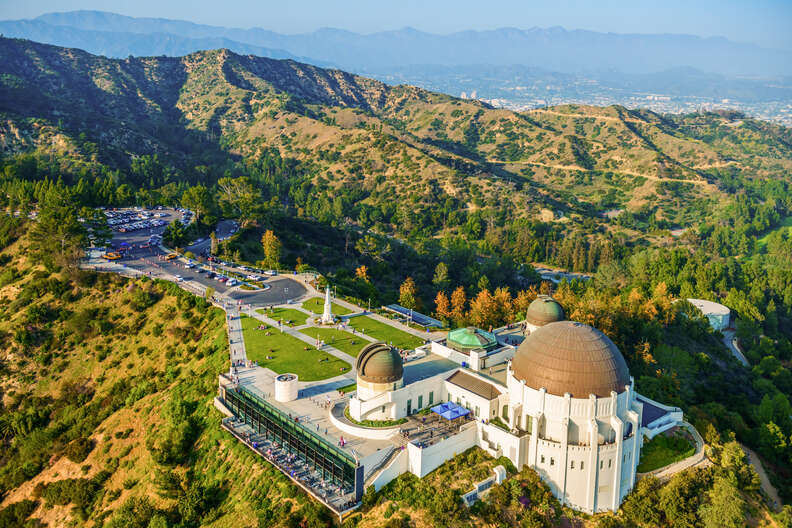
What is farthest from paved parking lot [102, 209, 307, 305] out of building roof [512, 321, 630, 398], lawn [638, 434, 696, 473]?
lawn [638, 434, 696, 473]

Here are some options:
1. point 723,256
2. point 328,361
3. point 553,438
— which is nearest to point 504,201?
point 723,256

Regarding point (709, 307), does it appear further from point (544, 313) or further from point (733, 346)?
point (544, 313)

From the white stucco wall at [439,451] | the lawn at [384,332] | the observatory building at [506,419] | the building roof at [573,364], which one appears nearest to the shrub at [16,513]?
the observatory building at [506,419]

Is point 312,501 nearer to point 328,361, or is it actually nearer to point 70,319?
point 328,361

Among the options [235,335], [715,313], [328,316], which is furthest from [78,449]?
[715,313]

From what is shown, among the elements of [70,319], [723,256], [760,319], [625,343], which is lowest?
[723,256]

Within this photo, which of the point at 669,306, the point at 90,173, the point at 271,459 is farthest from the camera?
the point at 90,173

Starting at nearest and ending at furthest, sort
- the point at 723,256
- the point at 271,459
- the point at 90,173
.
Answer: the point at 271,459 → the point at 90,173 → the point at 723,256

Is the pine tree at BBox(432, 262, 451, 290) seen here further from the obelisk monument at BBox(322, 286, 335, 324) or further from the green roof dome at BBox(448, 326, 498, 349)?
the green roof dome at BBox(448, 326, 498, 349)

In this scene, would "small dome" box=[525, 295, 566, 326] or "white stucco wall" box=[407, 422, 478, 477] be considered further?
"small dome" box=[525, 295, 566, 326]
